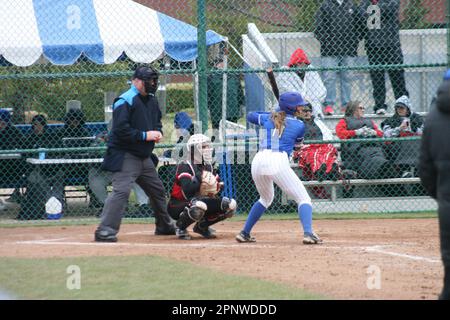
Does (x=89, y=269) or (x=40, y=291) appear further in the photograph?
(x=89, y=269)

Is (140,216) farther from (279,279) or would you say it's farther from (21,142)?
(279,279)

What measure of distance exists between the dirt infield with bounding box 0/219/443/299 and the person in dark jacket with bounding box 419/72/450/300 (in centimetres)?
106

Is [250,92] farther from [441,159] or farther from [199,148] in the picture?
[441,159]

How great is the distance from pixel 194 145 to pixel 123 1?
4.15 metres

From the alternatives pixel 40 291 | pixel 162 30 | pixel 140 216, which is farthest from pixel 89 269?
pixel 162 30

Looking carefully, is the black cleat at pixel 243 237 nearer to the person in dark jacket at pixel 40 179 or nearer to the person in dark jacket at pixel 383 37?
the person in dark jacket at pixel 40 179

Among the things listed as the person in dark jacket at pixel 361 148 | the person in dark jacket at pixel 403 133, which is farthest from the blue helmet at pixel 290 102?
the person in dark jacket at pixel 403 133

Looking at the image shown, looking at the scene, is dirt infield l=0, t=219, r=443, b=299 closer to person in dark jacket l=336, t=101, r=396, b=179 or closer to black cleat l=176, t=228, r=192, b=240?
black cleat l=176, t=228, r=192, b=240

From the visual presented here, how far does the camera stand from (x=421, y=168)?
21.2 ft

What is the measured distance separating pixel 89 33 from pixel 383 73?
4.19m

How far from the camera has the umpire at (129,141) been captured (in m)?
10.4

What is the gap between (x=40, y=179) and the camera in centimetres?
1334

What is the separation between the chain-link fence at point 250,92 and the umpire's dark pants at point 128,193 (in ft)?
5.06

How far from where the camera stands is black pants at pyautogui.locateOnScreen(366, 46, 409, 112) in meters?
13.7
